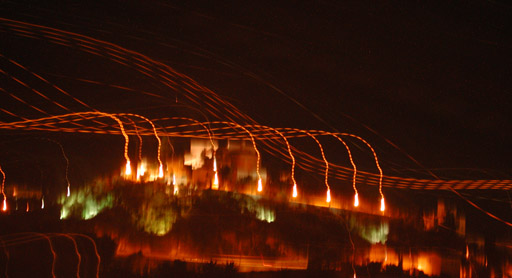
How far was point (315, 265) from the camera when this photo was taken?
265 inches

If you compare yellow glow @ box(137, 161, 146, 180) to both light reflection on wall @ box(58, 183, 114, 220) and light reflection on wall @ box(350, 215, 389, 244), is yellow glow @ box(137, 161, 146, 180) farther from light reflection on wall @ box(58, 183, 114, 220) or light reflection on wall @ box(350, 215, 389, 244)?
light reflection on wall @ box(350, 215, 389, 244)

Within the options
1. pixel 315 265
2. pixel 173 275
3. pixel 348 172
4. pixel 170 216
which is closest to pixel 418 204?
pixel 348 172

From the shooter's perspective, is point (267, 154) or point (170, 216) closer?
point (170, 216)

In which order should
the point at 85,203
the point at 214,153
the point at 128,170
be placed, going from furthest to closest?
the point at 214,153, the point at 128,170, the point at 85,203

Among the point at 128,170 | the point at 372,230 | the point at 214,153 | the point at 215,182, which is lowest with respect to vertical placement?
the point at 372,230

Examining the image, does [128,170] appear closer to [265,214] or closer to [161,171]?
[161,171]

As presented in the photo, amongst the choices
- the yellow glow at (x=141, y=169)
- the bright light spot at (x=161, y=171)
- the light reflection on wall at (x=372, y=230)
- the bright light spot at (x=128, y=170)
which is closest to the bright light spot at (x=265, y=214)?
the light reflection on wall at (x=372, y=230)

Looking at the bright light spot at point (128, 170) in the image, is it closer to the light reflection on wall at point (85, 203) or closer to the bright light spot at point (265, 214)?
the light reflection on wall at point (85, 203)

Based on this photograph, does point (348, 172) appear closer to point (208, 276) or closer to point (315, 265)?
point (315, 265)

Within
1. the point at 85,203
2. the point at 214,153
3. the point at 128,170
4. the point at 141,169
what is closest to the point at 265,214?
the point at 214,153

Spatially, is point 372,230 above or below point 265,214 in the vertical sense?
below

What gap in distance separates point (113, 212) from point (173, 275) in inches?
116

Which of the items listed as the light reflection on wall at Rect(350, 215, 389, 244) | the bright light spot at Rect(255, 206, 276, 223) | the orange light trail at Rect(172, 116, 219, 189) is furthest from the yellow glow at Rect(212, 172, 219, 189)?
the light reflection on wall at Rect(350, 215, 389, 244)

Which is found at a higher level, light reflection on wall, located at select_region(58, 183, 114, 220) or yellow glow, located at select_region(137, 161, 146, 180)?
yellow glow, located at select_region(137, 161, 146, 180)
